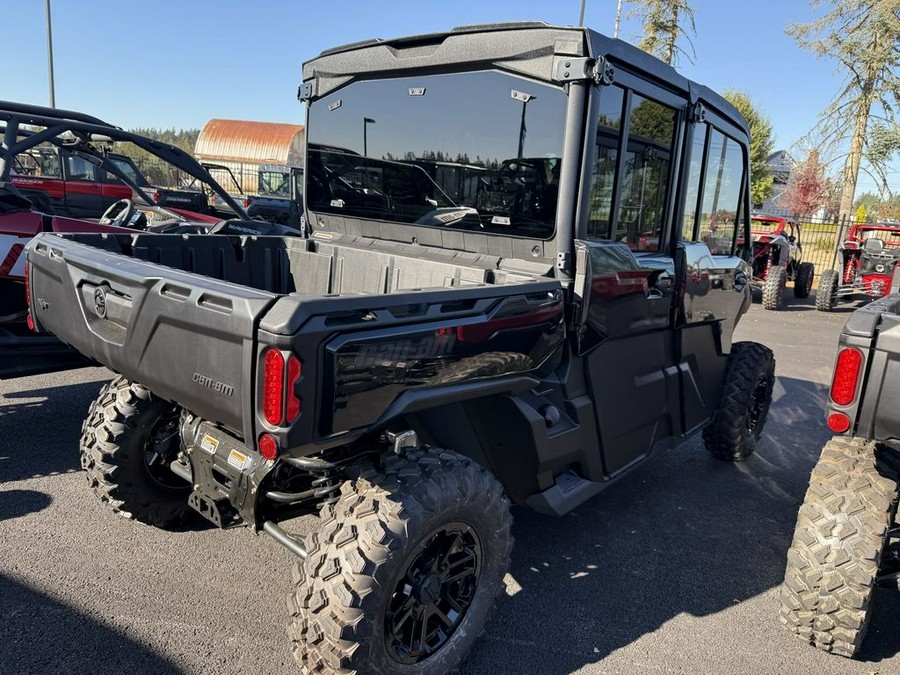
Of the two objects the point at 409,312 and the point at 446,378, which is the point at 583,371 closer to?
the point at 446,378

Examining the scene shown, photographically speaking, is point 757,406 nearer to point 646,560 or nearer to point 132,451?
point 646,560

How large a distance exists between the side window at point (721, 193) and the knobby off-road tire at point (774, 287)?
9143mm

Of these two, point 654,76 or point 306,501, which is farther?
→ point 654,76

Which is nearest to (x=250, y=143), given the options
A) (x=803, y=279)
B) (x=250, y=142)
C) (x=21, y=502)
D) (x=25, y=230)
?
(x=250, y=142)

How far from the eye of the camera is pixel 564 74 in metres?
2.74

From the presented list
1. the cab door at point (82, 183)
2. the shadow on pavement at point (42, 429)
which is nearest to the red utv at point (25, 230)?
the shadow on pavement at point (42, 429)

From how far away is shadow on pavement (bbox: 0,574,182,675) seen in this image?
2.49 meters

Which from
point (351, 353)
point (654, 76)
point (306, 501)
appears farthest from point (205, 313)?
point (654, 76)

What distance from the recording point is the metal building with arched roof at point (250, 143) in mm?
48031

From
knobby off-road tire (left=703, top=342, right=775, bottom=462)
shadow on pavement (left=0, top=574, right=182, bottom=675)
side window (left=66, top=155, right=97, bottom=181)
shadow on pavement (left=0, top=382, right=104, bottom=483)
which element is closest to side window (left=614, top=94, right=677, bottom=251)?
knobby off-road tire (left=703, top=342, right=775, bottom=462)

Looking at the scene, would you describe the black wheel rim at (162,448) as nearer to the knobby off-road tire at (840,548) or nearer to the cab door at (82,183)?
the knobby off-road tire at (840,548)

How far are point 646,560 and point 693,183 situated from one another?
7.23ft

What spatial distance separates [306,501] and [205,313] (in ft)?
3.44

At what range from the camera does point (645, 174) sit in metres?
3.40
